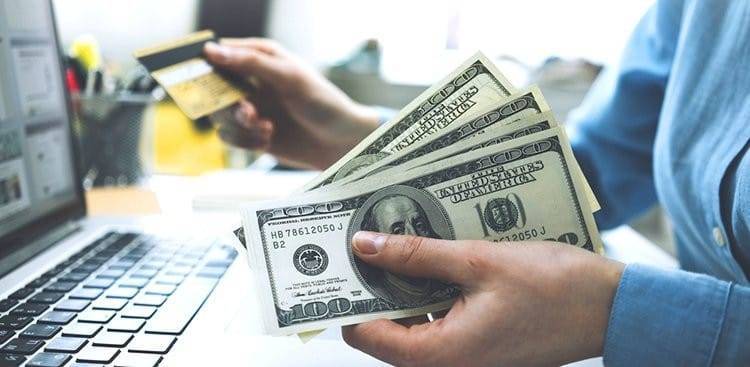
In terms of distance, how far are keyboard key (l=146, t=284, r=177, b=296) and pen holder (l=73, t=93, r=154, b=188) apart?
0.60m

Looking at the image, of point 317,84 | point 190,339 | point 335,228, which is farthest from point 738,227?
point 317,84

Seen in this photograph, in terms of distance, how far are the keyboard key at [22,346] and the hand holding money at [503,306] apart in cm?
25

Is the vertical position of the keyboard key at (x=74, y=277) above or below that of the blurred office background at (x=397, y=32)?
below

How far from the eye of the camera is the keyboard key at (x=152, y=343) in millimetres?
499

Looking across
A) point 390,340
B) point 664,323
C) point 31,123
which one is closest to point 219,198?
point 31,123

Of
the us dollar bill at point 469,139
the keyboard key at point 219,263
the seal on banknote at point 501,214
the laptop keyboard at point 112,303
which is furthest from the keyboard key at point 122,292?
the seal on banknote at point 501,214

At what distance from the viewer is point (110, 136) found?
1.18 m

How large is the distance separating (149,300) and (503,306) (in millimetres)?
331

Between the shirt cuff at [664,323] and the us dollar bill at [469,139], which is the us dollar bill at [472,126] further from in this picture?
the shirt cuff at [664,323]

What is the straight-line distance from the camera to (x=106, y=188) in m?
1.19

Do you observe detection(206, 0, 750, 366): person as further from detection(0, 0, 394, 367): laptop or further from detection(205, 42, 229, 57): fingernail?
detection(0, 0, 394, 367): laptop

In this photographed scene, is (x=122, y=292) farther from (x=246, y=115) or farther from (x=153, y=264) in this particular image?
(x=246, y=115)

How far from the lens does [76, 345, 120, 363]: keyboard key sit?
0.48 meters

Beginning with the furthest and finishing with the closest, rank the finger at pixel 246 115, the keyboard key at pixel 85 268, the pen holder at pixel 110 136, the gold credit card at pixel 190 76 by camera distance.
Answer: the pen holder at pixel 110 136 → the finger at pixel 246 115 → the gold credit card at pixel 190 76 → the keyboard key at pixel 85 268
